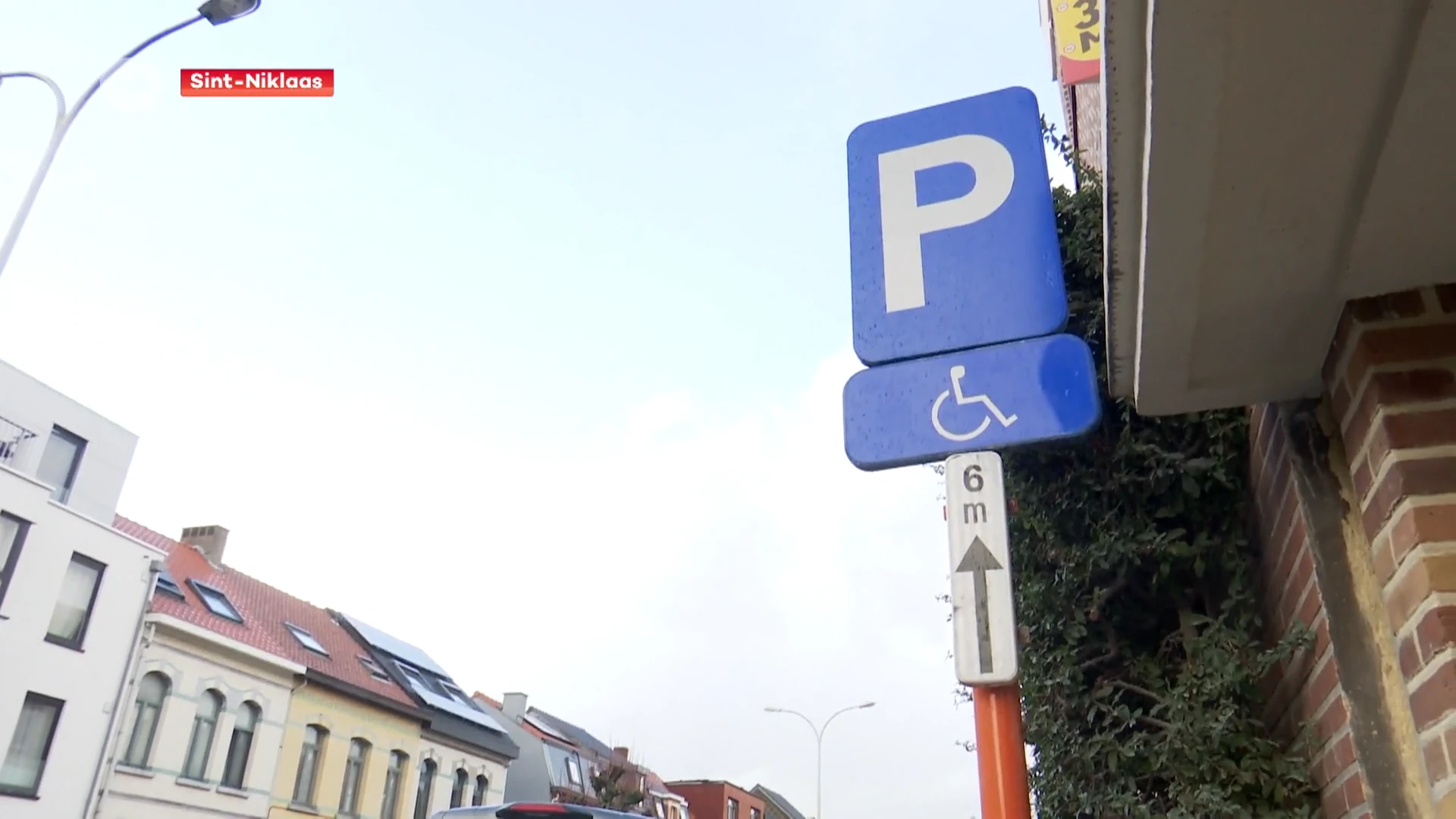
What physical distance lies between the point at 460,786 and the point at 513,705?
9.68 m

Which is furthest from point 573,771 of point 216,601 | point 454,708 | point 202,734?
point 202,734

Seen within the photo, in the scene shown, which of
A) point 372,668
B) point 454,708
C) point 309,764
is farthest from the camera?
point 454,708

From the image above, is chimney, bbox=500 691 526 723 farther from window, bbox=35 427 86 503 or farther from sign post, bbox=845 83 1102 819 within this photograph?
sign post, bbox=845 83 1102 819

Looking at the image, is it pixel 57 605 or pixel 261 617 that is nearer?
pixel 57 605

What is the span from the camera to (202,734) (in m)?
19.5

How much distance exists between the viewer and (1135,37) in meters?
1.46

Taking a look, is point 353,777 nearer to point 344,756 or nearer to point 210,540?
point 344,756

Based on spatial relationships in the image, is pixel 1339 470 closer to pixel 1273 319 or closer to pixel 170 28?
pixel 1273 319

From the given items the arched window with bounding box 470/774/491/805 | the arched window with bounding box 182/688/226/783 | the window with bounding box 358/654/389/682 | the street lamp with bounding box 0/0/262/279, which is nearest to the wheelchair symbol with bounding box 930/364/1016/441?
the street lamp with bounding box 0/0/262/279

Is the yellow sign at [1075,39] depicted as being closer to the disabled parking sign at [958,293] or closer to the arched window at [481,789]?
the disabled parking sign at [958,293]

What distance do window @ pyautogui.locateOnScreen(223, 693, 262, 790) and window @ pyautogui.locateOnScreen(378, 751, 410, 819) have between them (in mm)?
4613

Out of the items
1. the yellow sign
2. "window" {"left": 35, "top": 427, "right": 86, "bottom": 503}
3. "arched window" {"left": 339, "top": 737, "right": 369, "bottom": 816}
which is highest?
"window" {"left": 35, "top": 427, "right": 86, "bottom": 503}

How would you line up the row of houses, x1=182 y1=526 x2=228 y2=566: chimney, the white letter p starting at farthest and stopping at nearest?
x1=182 y1=526 x2=228 y2=566: chimney
the row of houses
the white letter p

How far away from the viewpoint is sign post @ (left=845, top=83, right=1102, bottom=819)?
1.78 metres
